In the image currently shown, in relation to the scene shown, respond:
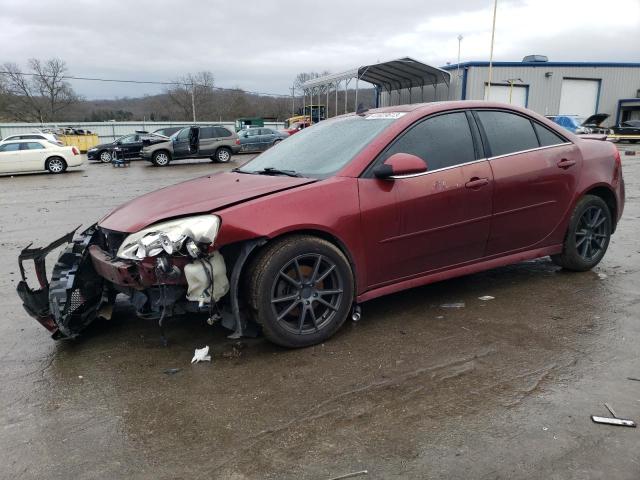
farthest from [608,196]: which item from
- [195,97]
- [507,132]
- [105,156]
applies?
[195,97]

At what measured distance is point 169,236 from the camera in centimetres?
311

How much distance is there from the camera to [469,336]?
11.8 feet

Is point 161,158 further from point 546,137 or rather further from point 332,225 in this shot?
point 332,225

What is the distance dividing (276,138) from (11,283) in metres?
22.2

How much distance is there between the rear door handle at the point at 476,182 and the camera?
392 cm

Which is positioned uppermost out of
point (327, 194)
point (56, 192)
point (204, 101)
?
point (204, 101)

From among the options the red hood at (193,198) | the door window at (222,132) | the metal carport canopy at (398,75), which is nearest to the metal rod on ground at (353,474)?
the red hood at (193,198)

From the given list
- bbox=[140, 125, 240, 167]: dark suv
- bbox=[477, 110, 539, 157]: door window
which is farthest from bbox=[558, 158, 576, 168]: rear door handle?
bbox=[140, 125, 240, 167]: dark suv

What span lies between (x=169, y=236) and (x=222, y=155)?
20654 millimetres

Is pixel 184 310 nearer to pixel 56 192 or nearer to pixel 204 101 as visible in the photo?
pixel 56 192

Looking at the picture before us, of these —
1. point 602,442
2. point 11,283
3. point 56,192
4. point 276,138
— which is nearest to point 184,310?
point 602,442

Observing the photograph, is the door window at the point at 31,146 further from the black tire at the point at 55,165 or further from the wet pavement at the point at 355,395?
the wet pavement at the point at 355,395

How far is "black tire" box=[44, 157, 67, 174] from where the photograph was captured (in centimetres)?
1952

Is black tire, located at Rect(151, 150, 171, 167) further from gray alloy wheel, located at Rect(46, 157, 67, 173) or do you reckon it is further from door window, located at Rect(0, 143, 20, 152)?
door window, located at Rect(0, 143, 20, 152)
